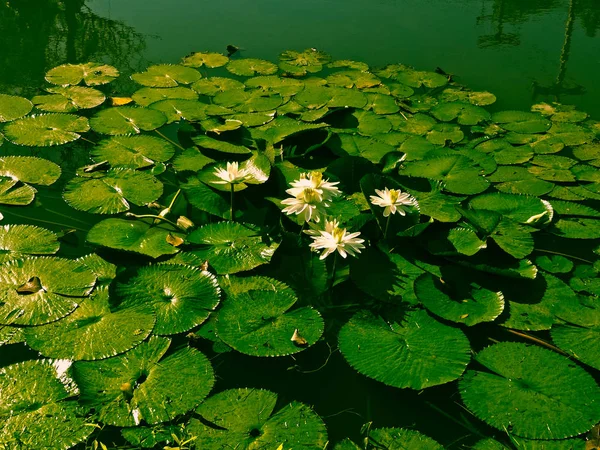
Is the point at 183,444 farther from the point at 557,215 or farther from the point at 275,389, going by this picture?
the point at 557,215

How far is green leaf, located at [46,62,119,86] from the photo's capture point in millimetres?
3730

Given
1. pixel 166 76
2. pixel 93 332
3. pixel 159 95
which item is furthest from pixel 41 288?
pixel 166 76

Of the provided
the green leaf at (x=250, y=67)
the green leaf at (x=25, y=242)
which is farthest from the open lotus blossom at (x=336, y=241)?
the green leaf at (x=250, y=67)

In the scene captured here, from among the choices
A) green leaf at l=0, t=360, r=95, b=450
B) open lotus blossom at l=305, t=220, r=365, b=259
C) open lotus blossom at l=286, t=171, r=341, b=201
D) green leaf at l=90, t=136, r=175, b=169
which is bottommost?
green leaf at l=0, t=360, r=95, b=450

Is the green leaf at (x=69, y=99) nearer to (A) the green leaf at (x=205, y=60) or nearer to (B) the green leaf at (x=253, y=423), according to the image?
(A) the green leaf at (x=205, y=60)

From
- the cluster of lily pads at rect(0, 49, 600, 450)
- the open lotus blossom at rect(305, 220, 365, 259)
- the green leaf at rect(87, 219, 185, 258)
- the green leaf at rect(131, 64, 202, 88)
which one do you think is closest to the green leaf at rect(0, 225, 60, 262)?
the cluster of lily pads at rect(0, 49, 600, 450)

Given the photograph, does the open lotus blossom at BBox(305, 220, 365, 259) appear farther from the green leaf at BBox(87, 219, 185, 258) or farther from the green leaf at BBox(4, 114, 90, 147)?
the green leaf at BBox(4, 114, 90, 147)

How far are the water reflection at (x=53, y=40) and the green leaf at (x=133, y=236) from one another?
2.00m

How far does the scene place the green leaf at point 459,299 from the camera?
6.61ft

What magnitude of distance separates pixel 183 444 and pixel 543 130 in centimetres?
313

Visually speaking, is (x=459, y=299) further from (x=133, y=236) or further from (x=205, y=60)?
(x=205, y=60)

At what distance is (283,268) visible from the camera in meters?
2.27

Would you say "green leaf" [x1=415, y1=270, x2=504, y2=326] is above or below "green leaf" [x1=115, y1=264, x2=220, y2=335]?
below

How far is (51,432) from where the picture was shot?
152 centimetres
